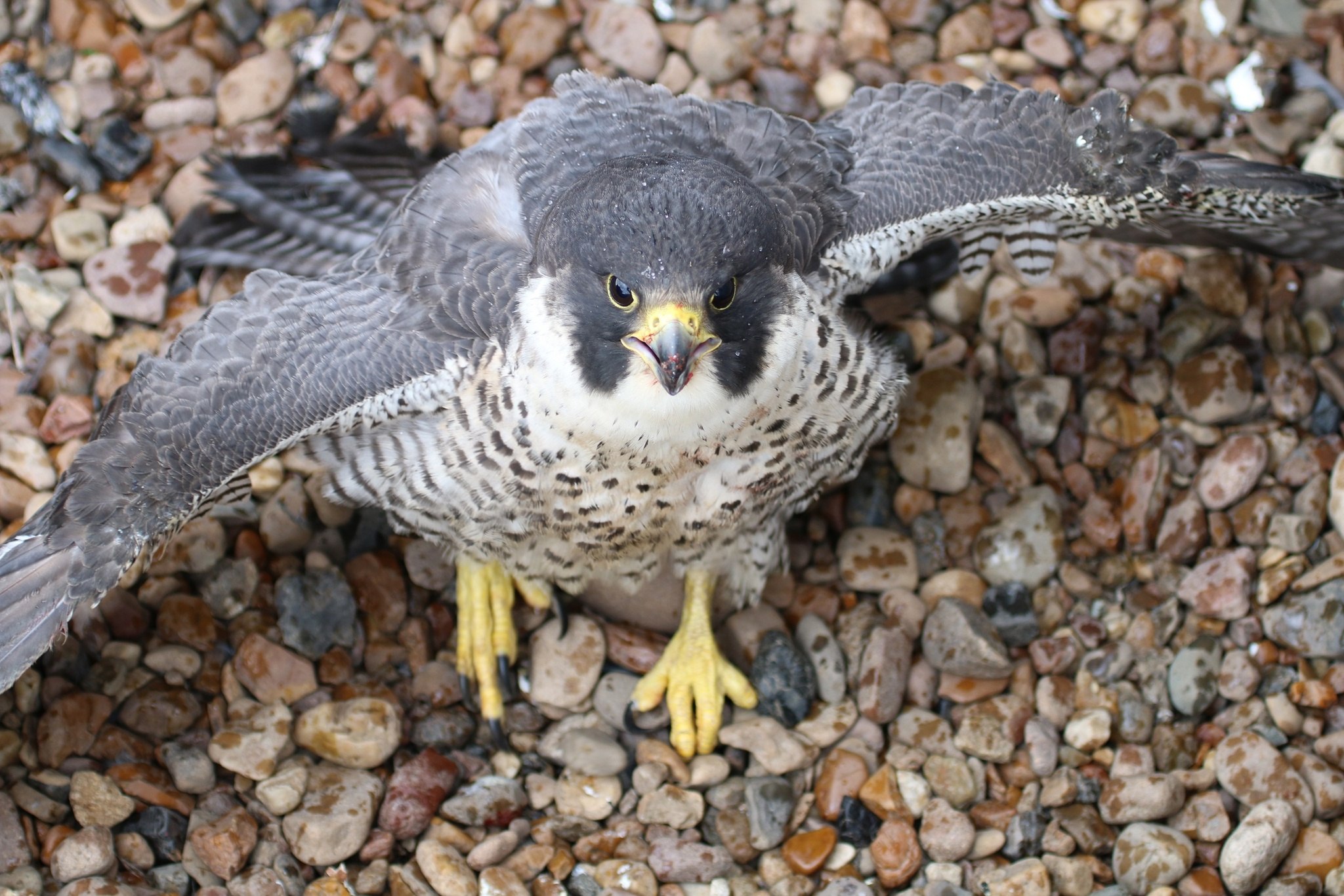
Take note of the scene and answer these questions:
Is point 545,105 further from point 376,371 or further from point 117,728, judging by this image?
point 117,728

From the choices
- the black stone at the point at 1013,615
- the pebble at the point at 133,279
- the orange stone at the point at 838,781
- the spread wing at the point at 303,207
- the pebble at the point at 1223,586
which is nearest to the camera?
the orange stone at the point at 838,781

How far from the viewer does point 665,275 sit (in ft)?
10.9

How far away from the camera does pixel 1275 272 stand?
540 cm

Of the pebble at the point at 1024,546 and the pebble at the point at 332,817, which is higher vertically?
the pebble at the point at 1024,546

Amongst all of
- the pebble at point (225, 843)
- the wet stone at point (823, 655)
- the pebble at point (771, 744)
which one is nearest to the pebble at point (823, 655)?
the wet stone at point (823, 655)

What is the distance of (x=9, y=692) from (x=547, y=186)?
7.94 feet

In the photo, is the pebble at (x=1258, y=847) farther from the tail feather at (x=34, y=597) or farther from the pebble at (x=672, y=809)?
the tail feather at (x=34, y=597)

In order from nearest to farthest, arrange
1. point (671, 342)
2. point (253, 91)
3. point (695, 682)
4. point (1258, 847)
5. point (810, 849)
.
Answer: point (671, 342), point (1258, 847), point (810, 849), point (695, 682), point (253, 91)

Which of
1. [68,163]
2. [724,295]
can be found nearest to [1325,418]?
[724,295]

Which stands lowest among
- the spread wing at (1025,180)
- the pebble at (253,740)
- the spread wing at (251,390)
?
the pebble at (253,740)

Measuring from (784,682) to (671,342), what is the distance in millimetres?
1846

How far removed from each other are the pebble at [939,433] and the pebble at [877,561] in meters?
0.28

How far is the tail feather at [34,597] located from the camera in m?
3.66

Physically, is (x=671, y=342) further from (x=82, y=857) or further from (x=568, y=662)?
(x=82, y=857)
